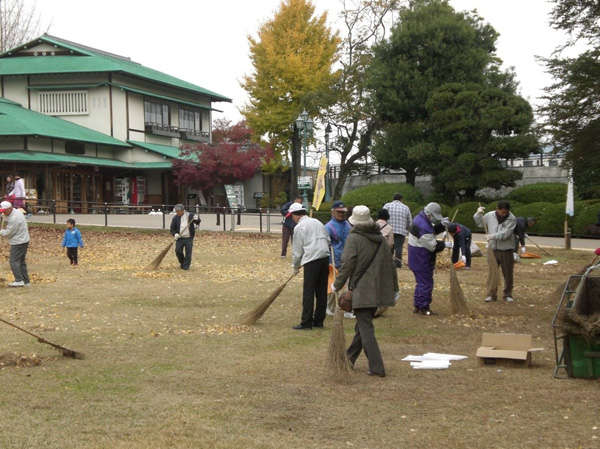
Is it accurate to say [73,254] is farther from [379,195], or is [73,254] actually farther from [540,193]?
[540,193]

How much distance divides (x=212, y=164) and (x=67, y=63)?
10.6m

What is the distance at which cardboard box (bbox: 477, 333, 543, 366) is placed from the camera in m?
7.80

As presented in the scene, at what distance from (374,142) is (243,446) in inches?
1509

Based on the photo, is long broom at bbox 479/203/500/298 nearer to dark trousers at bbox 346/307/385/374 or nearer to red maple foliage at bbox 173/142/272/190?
dark trousers at bbox 346/307/385/374

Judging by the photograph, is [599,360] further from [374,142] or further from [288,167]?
[288,167]

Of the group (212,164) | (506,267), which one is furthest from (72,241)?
(212,164)

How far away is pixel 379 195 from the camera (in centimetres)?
3412

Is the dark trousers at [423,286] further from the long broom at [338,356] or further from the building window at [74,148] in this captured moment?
the building window at [74,148]

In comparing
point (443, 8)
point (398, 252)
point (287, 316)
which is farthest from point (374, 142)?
point (287, 316)

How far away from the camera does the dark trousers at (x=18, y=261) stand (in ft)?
46.1

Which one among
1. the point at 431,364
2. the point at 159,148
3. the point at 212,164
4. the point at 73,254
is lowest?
the point at 431,364

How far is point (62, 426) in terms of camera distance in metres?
5.75

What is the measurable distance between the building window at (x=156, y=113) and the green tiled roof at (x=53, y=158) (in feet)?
18.6

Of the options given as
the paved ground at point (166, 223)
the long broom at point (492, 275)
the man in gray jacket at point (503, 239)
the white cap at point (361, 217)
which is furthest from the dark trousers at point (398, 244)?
the paved ground at point (166, 223)
